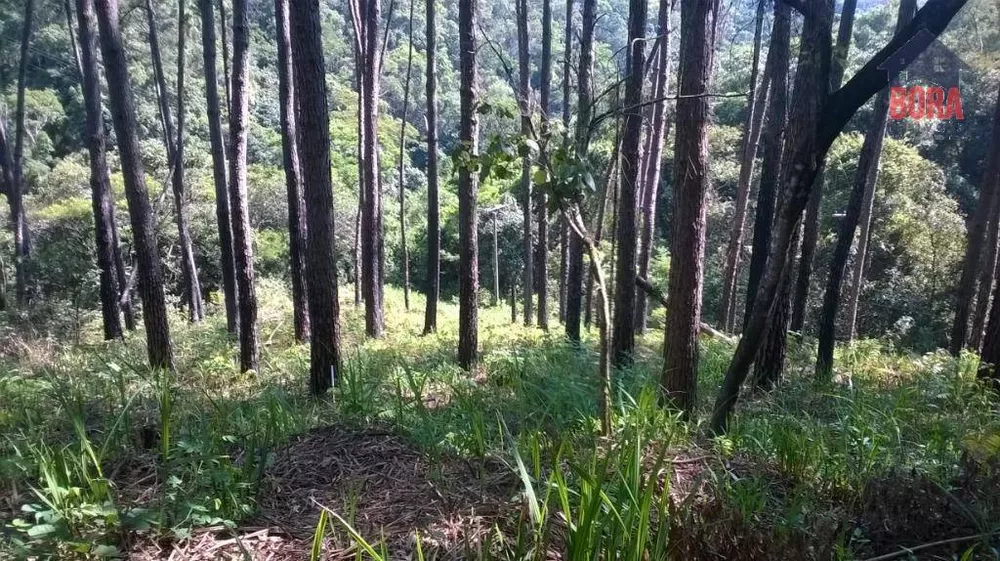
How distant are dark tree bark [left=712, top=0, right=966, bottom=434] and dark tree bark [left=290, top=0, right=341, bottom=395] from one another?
3.96m

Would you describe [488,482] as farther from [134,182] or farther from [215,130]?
[215,130]

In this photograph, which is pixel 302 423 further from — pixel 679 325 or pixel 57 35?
pixel 57 35

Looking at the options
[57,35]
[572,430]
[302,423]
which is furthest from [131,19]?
[572,430]

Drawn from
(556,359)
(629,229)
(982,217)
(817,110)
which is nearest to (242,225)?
(556,359)

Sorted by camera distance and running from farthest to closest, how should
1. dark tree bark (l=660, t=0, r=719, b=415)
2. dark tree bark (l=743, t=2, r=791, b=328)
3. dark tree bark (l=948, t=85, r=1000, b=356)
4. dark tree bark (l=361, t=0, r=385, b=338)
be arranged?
dark tree bark (l=361, t=0, r=385, b=338) < dark tree bark (l=948, t=85, r=1000, b=356) < dark tree bark (l=743, t=2, r=791, b=328) < dark tree bark (l=660, t=0, r=719, b=415)

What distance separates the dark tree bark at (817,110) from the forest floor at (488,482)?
2.71 ft

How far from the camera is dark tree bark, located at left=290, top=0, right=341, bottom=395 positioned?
5492 mm

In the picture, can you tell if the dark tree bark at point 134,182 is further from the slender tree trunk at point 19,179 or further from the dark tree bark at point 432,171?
the slender tree trunk at point 19,179

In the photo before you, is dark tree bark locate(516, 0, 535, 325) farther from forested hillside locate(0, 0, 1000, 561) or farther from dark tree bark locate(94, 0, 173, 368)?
dark tree bark locate(94, 0, 173, 368)

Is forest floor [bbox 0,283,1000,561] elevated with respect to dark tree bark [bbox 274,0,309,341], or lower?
lower

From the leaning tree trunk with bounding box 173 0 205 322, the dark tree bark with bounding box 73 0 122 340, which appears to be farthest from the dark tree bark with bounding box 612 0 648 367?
the leaning tree trunk with bounding box 173 0 205 322

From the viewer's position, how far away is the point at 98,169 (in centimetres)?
1019

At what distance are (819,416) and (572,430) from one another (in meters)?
2.95

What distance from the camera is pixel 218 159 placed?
9383 millimetres
